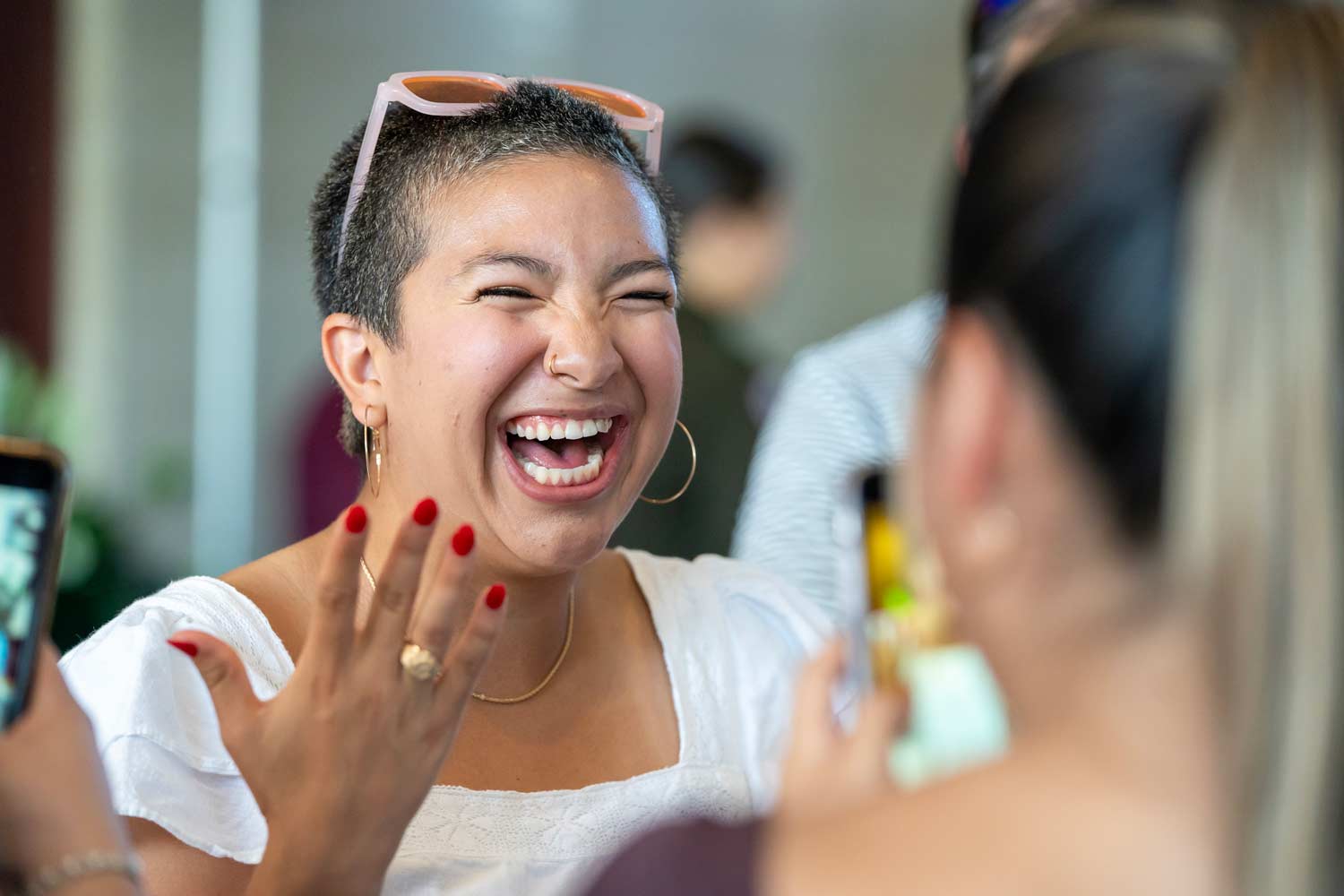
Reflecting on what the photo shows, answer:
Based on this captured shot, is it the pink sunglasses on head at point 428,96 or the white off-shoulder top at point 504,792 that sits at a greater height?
the pink sunglasses on head at point 428,96

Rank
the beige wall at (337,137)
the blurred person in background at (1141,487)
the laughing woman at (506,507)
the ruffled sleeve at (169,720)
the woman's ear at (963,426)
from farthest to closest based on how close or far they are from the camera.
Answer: the beige wall at (337,137), the laughing woman at (506,507), the ruffled sleeve at (169,720), the woman's ear at (963,426), the blurred person in background at (1141,487)

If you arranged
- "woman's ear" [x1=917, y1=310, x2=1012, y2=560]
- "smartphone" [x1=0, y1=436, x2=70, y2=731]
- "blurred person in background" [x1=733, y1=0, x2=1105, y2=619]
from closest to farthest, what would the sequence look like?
1. "woman's ear" [x1=917, y1=310, x2=1012, y2=560]
2. "smartphone" [x1=0, y1=436, x2=70, y2=731]
3. "blurred person in background" [x1=733, y1=0, x2=1105, y2=619]

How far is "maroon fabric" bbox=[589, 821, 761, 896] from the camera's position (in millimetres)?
811

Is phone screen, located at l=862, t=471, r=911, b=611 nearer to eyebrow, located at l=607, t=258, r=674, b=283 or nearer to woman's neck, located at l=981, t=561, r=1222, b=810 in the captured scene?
eyebrow, located at l=607, t=258, r=674, b=283

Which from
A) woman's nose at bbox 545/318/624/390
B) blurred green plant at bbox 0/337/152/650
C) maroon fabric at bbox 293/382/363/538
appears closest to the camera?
woman's nose at bbox 545/318/624/390

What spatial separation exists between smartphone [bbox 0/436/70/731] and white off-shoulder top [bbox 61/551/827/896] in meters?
0.34

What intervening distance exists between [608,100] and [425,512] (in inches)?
30.4

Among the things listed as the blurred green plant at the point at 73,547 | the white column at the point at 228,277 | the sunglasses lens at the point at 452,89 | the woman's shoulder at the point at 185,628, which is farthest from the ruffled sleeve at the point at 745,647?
the white column at the point at 228,277

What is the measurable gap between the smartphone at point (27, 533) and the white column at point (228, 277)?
4.49 meters

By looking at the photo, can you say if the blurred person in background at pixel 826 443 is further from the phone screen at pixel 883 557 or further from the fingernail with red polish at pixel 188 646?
the fingernail with red polish at pixel 188 646

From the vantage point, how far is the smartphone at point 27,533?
3.04 ft

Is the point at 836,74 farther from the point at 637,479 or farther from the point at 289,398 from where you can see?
the point at 637,479

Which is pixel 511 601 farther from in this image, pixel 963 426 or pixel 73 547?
pixel 73 547

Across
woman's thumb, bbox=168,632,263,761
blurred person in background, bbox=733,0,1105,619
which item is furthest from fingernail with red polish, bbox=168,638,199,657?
blurred person in background, bbox=733,0,1105,619
